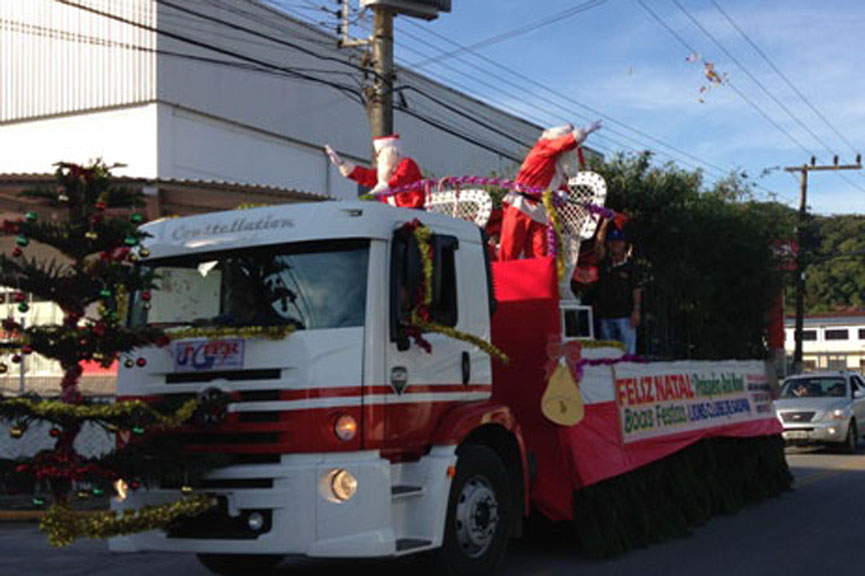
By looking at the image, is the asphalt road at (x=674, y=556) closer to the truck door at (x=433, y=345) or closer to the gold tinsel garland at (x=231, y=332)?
the truck door at (x=433, y=345)

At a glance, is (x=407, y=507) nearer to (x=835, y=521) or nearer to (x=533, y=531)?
(x=533, y=531)

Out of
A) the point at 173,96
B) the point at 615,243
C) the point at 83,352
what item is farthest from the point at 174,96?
the point at 83,352

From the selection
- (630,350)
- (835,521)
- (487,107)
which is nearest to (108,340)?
(630,350)

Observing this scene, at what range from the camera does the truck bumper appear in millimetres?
5711

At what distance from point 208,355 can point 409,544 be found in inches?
66.4

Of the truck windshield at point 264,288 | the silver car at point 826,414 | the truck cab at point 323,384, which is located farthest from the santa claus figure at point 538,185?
the silver car at point 826,414

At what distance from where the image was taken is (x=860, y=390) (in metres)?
20.1

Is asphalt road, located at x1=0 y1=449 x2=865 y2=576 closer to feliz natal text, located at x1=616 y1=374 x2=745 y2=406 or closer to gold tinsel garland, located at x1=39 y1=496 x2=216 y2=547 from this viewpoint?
feliz natal text, located at x1=616 y1=374 x2=745 y2=406

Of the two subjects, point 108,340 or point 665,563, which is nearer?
point 108,340

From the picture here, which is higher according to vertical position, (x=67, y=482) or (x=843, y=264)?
(x=843, y=264)

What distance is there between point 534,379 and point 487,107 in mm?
33979

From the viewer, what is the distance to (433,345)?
259 inches

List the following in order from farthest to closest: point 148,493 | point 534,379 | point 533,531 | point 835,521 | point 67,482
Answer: point 835,521 < point 533,531 < point 534,379 < point 148,493 < point 67,482

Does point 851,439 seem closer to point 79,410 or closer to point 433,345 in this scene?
point 433,345
